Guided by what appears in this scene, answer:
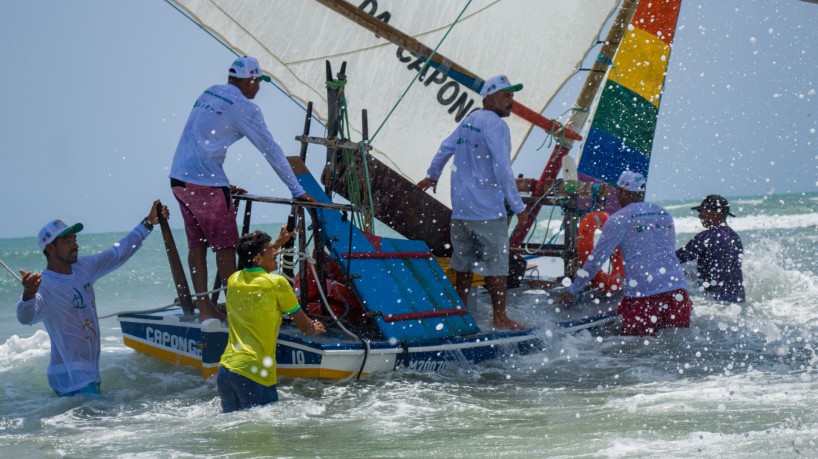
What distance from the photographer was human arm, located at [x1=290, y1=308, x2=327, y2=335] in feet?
16.8

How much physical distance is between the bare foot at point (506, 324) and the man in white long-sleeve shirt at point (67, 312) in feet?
8.53

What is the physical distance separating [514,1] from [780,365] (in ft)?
14.0

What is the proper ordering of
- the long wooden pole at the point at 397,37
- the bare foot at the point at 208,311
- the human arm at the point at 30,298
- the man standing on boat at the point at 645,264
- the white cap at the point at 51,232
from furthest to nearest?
the long wooden pole at the point at 397,37 → the man standing on boat at the point at 645,264 → the bare foot at the point at 208,311 → the white cap at the point at 51,232 → the human arm at the point at 30,298

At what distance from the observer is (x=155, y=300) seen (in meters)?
17.5

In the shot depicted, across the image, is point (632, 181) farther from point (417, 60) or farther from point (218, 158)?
point (218, 158)

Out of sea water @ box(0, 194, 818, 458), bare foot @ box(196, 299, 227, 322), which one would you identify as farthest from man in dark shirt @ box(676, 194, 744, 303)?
bare foot @ box(196, 299, 227, 322)

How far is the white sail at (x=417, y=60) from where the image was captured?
8555mm

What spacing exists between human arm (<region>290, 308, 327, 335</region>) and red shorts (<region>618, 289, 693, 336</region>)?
Answer: 8.08 ft

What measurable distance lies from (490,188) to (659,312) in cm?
154

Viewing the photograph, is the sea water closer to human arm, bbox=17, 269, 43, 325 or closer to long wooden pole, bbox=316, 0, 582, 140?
human arm, bbox=17, 269, 43, 325

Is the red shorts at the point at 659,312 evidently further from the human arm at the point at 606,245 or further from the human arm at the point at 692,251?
the human arm at the point at 692,251

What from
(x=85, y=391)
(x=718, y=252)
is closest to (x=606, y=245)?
(x=718, y=252)

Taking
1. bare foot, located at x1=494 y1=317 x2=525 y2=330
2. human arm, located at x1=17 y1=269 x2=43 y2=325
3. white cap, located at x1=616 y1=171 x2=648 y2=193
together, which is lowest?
bare foot, located at x1=494 y1=317 x2=525 y2=330

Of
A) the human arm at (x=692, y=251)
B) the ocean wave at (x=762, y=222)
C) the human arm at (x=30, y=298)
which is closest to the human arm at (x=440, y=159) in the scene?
the human arm at (x=692, y=251)
